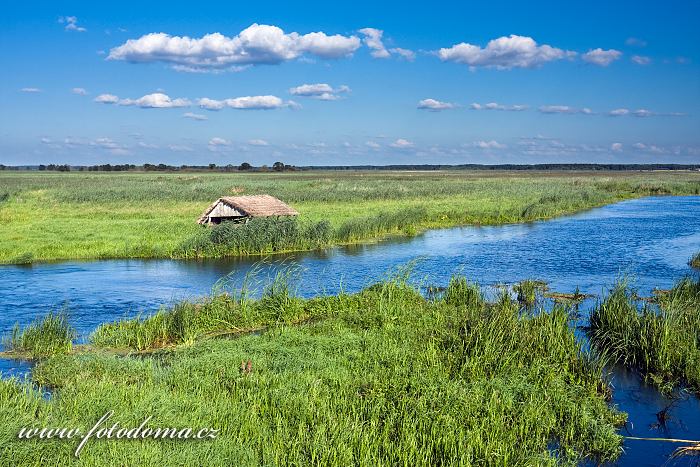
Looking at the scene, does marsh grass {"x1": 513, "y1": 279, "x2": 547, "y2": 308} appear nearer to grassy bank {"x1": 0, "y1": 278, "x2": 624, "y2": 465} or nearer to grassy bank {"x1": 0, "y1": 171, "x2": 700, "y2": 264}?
grassy bank {"x1": 0, "y1": 278, "x2": 624, "y2": 465}

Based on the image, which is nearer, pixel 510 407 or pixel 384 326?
pixel 510 407

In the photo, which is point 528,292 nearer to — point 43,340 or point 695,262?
point 695,262

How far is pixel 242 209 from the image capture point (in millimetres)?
29422

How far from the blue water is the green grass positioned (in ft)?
1.55

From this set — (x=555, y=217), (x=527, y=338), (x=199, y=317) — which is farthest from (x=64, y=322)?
(x=555, y=217)

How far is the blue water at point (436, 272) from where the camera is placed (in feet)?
37.5

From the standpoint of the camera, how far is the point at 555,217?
4578 centimetres

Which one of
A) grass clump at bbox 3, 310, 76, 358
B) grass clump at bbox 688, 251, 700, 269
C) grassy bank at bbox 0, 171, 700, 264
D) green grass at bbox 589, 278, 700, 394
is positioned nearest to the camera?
green grass at bbox 589, 278, 700, 394

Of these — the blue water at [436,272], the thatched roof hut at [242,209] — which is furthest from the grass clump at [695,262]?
the thatched roof hut at [242,209]

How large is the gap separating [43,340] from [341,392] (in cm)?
686

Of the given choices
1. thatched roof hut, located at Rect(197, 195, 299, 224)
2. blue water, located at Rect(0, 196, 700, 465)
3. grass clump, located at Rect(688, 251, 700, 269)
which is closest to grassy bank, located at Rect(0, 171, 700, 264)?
thatched roof hut, located at Rect(197, 195, 299, 224)

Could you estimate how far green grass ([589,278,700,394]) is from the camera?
11.4 metres

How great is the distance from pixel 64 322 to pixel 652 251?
936 inches

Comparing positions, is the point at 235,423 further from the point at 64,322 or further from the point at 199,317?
the point at 64,322
